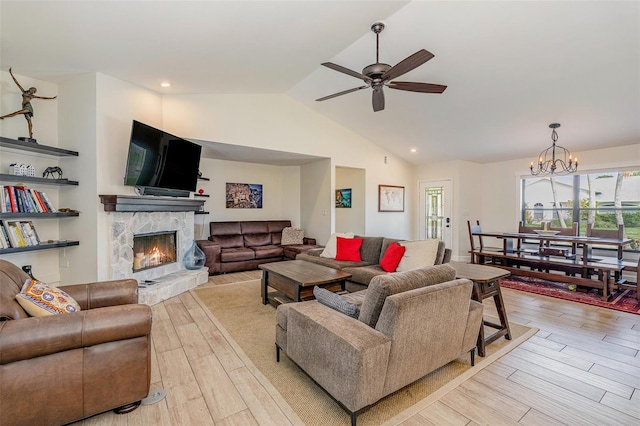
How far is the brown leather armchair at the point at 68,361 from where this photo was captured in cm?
151

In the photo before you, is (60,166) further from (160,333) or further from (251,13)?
(251,13)

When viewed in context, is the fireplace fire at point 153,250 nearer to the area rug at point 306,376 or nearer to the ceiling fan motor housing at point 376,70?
the area rug at point 306,376

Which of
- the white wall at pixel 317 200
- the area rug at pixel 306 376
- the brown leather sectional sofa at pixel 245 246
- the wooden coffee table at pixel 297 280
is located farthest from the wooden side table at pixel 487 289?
the white wall at pixel 317 200

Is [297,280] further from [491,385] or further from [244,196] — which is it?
[244,196]

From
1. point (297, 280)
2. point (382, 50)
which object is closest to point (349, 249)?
point (297, 280)

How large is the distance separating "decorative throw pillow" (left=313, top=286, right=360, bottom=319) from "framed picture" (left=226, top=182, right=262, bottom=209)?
16.5ft

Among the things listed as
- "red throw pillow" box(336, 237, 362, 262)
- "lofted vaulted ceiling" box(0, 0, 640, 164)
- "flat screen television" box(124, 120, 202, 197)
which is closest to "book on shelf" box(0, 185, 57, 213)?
"flat screen television" box(124, 120, 202, 197)

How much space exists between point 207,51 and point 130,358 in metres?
3.16

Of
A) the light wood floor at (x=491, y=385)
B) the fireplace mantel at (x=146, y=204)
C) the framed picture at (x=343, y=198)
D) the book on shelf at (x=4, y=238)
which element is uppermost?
the framed picture at (x=343, y=198)

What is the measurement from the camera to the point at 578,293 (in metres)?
4.44

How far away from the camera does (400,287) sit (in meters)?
1.91

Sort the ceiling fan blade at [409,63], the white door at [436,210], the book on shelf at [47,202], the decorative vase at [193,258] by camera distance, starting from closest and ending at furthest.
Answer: the ceiling fan blade at [409,63] < the book on shelf at [47,202] < the decorative vase at [193,258] < the white door at [436,210]

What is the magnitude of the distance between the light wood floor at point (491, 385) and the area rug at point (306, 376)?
0.27 ft

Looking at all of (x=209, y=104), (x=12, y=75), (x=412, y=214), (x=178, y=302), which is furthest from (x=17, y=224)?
(x=412, y=214)
